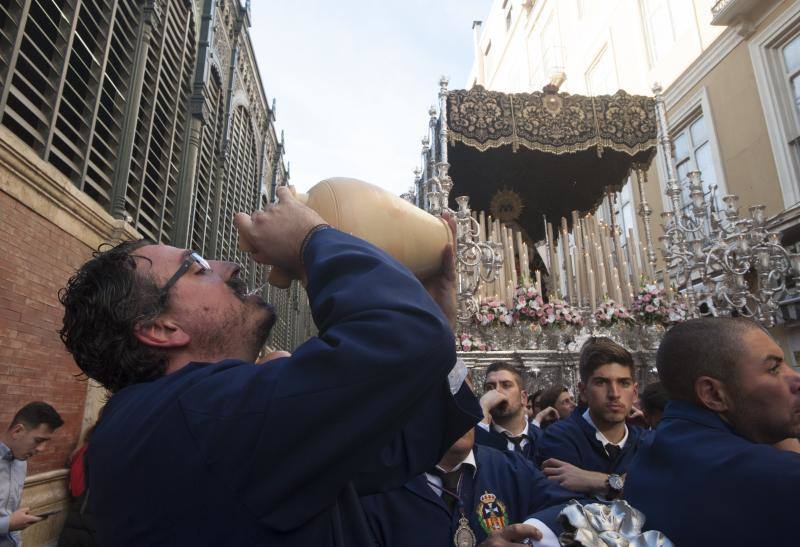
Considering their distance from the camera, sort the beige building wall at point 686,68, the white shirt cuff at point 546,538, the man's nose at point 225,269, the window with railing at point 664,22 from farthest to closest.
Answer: the window with railing at point 664,22 → the beige building wall at point 686,68 → the white shirt cuff at point 546,538 → the man's nose at point 225,269

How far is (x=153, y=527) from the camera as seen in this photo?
101 cm

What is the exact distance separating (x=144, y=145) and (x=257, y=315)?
763cm

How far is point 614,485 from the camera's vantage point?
2580mm

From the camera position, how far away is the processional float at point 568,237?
7406 mm

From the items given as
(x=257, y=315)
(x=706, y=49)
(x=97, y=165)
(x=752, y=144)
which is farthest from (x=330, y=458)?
(x=706, y=49)

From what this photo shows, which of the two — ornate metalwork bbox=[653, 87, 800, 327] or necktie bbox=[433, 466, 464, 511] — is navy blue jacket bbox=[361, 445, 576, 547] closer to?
necktie bbox=[433, 466, 464, 511]

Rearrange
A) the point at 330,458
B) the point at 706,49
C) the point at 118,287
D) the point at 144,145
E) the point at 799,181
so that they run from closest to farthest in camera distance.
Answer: the point at 330,458
the point at 118,287
the point at 144,145
the point at 799,181
the point at 706,49

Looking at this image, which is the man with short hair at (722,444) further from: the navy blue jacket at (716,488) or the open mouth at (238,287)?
the open mouth at (238,287)

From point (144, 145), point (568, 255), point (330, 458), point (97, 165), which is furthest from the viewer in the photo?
point (568, 255)

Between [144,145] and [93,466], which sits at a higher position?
[144,145]

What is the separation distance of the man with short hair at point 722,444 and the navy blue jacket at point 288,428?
1.00 meters

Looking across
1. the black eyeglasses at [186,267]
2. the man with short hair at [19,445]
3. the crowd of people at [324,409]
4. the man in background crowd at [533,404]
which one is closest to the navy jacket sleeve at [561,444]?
the crowd of people at [324,409]

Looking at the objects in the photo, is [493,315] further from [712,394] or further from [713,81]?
[713,81]

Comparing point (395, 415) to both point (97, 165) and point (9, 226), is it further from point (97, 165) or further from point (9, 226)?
point (97, 165)
